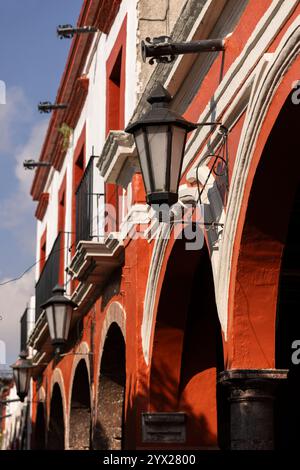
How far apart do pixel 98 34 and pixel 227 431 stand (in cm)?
544

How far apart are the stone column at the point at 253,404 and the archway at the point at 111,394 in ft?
17.2

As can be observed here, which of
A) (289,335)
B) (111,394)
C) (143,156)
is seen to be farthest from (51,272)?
(143,156)

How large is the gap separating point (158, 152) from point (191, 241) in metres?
2.09

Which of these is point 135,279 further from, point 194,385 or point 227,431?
point 227,431

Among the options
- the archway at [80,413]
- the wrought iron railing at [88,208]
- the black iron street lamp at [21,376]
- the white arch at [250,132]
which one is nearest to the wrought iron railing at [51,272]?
the black iron street lamp at [21,376]

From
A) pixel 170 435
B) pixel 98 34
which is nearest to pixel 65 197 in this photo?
pixel 98 34

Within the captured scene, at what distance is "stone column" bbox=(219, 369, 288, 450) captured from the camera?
19.7 ft

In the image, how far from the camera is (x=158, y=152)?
19.5ft

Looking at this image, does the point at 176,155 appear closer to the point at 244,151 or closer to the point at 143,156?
the point at 143,156

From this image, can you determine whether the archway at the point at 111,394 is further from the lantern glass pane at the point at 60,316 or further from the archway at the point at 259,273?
the archway at the point at 259,273

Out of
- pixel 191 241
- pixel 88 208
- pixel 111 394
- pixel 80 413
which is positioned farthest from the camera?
pixel 80 413

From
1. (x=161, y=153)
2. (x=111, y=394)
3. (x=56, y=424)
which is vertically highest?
(x=56, y=424)

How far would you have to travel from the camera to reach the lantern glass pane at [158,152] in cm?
592

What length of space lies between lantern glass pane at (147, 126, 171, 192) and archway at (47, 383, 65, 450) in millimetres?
10939
